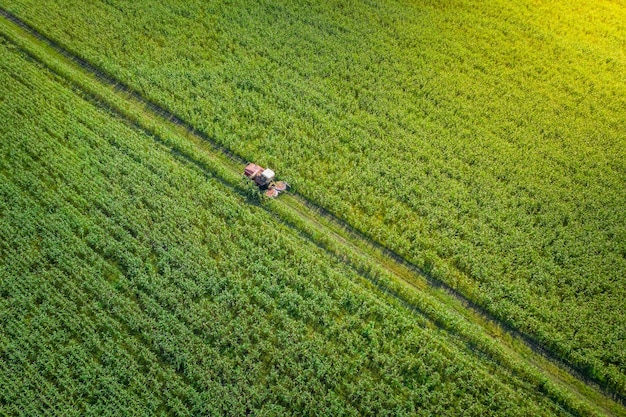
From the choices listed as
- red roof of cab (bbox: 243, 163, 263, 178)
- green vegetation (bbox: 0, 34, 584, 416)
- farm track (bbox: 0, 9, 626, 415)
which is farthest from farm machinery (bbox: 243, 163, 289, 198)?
green vegetation (bbox: 0, 34, 584, 416)

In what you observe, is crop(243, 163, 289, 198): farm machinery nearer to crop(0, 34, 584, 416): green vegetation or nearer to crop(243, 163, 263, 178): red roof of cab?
crop(243, 163, 263, 178): red roof of cab

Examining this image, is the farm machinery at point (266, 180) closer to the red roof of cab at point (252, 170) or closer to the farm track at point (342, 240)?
the red roof of cab at point (252, 170)

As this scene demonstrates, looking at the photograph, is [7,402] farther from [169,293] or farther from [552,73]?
[552,73]

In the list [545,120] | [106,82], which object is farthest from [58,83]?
[545,120]

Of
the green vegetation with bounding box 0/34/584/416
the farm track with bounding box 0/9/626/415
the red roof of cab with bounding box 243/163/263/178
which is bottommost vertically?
the green vegetation with bounding box 0/34/584/416

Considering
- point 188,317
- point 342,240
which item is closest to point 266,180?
point 342,240

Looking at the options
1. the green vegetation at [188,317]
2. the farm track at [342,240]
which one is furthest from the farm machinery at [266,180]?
the green vegetation at [188,317]

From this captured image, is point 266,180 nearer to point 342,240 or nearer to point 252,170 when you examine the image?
point 252,170
